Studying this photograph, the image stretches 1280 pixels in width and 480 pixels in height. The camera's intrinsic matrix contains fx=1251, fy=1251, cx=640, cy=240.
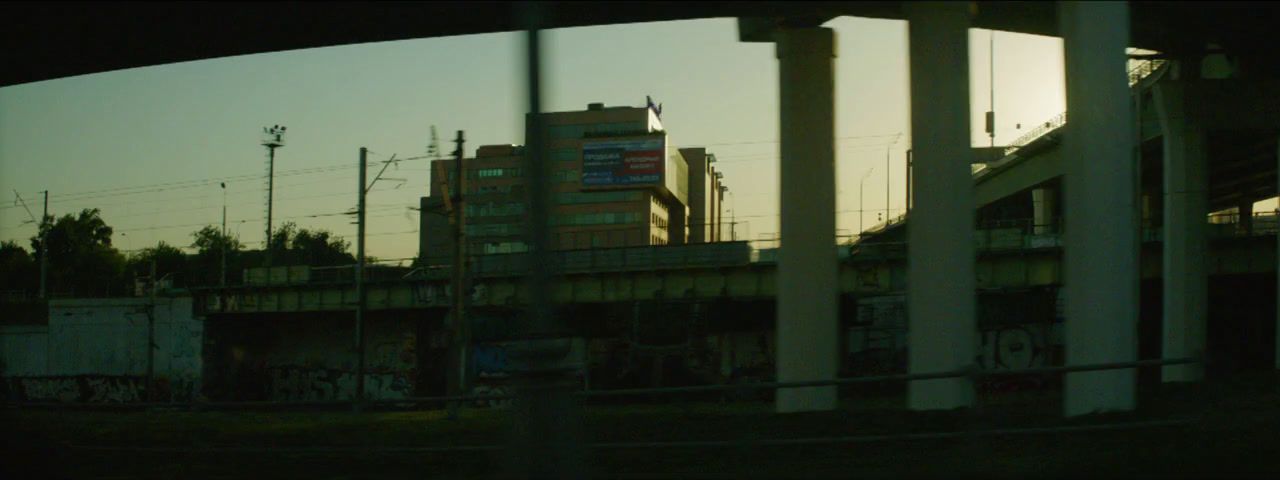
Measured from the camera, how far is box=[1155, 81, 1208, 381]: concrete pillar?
43125 millimetres

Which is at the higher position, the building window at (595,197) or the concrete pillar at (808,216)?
the building window at (595,197)

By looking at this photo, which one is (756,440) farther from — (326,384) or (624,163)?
(624,163)

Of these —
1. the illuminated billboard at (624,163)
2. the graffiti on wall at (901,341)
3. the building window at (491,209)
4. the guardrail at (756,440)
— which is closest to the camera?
the guardrail at (756,440)

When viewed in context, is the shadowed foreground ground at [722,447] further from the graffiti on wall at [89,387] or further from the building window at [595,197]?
the building window at [595,197]

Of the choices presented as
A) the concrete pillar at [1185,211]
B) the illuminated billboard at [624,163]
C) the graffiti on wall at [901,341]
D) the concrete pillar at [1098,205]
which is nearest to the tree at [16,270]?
the illuminated billboard at [624,163]

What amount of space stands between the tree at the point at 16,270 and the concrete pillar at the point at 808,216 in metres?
91.7

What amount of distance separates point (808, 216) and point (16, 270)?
96455mm

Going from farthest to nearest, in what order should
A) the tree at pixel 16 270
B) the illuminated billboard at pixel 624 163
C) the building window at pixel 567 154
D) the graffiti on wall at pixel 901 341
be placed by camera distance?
1. the building window at pixel 567 154
2. the illuminated billboard at pixel 624 163
3. the tree at pixel 16 270
4. the graffiti on wall at pixel 901 341

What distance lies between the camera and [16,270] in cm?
10562

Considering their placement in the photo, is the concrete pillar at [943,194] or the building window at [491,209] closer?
the concrete pillar at [943,194]

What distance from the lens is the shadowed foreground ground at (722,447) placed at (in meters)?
11.1

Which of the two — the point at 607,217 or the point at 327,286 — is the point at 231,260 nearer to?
the point at 607,217

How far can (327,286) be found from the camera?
66562 mm

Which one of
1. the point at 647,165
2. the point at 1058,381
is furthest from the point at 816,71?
the point at 647,165
